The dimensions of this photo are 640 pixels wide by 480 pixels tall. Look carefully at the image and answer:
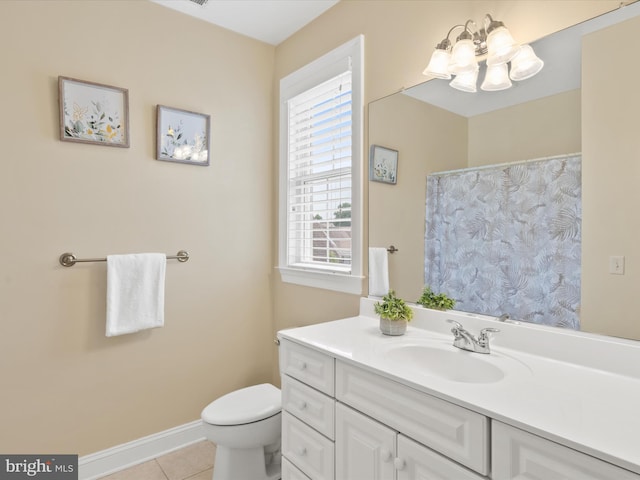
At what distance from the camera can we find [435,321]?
1.55 metres

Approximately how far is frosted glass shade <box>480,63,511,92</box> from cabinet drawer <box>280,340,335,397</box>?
1.19 m

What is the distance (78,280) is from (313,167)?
142 cm

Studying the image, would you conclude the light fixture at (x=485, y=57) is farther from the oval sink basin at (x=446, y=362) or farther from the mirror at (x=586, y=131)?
the oval sink basin at (x=446, y=362)

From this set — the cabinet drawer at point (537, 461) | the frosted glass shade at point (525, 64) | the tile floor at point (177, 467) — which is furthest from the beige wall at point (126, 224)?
the cabinet drawer at point (537, 461)

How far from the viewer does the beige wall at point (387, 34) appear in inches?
50.4

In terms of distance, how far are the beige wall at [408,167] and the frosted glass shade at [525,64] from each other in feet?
0.82

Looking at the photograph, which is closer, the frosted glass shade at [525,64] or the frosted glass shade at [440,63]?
the frosted glass shade at [525,64]

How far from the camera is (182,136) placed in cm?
215

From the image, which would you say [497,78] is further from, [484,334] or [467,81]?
[484,334]

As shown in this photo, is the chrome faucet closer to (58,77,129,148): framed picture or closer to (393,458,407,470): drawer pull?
(393,458,407,470): drawer pull

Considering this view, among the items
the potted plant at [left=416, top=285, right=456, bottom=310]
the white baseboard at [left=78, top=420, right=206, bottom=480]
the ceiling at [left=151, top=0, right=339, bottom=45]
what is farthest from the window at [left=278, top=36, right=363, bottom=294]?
the white baseboard at [left=78, top=420, right=206, bottom=480]

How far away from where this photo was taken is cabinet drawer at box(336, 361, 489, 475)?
2.89 feet

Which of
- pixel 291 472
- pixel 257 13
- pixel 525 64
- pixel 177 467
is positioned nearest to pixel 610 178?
pixel 525 64

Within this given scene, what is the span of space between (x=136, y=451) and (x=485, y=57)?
258cm
